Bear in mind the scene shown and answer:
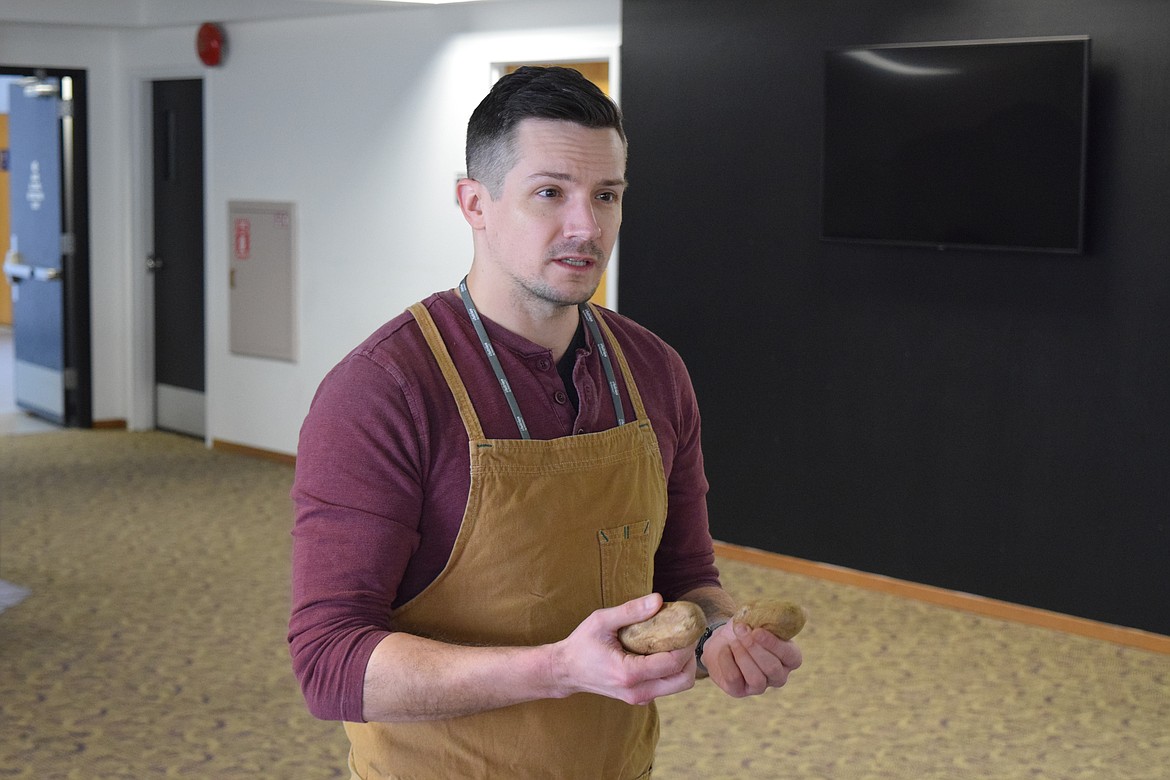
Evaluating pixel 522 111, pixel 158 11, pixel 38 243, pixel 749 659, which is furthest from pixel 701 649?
pixel 38 243

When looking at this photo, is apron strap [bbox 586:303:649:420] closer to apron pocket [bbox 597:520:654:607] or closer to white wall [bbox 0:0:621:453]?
apron pocket [bbox 597:520:654:607]

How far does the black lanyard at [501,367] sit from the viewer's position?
5.50 feet

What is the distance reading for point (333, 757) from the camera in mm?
3898

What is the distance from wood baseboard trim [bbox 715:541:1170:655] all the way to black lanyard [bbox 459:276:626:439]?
12.5 feet

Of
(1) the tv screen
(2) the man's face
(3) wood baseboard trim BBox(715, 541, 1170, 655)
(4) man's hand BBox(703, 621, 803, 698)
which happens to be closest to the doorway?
(3) wood baseboard trim BBox(715, 541, 1170, 655)

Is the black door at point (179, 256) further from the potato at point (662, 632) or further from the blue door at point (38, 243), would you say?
the potato at point (662, 632)

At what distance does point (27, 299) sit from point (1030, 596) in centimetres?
697

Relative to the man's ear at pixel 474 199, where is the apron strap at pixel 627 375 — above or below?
below

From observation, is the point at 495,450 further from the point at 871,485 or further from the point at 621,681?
the point at 871,485

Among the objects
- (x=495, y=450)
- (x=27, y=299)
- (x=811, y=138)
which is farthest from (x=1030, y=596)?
(x=27, y=299)

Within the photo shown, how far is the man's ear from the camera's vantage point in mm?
1676

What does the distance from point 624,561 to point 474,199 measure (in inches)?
19.2

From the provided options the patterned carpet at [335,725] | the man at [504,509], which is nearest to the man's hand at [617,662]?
the man at [504,509]

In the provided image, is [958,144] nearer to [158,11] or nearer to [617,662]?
[617,662]
